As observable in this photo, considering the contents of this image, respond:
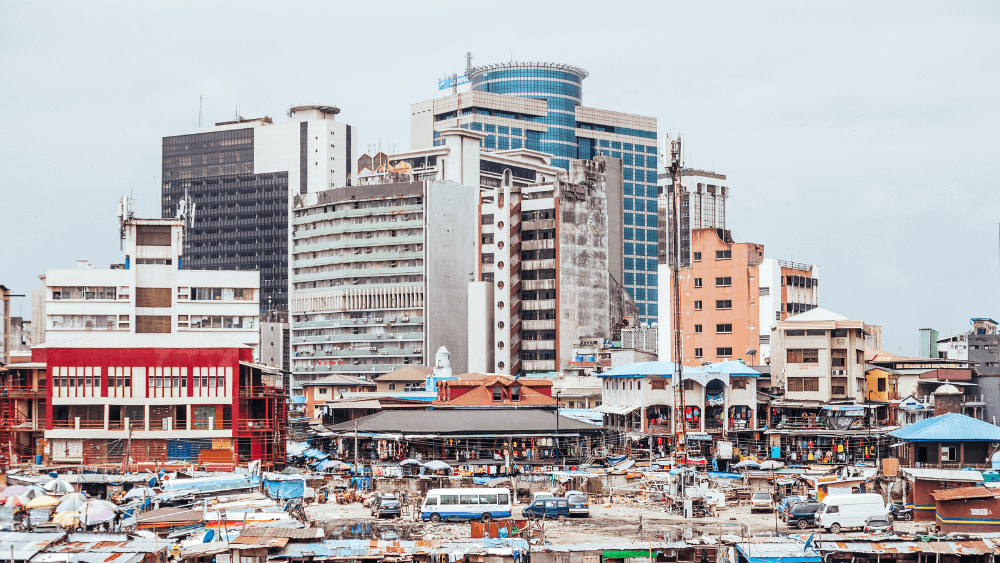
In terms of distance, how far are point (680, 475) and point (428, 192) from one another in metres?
102

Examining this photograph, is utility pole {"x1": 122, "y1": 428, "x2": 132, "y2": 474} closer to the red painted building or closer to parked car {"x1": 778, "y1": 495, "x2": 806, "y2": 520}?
the red painted building

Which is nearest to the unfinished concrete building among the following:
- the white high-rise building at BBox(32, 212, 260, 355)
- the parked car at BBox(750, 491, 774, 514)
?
the white high-rise building at BBox(32, 212, 260, 355)

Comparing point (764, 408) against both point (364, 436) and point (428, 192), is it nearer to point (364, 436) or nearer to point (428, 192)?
point (364, 436)

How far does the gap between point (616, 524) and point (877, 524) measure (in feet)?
45.6

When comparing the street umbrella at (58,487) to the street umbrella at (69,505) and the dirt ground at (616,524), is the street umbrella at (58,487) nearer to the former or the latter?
the street umbrella at (69,505)

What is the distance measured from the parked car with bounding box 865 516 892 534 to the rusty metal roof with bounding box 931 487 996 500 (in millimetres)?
2666

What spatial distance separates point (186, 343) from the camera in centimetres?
8938

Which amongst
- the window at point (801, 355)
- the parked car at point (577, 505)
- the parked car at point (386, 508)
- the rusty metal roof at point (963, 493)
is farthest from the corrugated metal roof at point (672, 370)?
the rusty metal roof at point (963, 493)

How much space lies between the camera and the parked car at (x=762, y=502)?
72.8 metres

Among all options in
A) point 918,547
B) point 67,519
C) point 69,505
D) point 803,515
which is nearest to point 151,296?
point 69,505

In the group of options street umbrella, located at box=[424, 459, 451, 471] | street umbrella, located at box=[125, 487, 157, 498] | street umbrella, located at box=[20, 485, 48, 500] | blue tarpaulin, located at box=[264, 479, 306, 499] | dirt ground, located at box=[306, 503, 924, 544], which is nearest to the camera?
dirt ground, located at box=[306, 503, 924, 544]

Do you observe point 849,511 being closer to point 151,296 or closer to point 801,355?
point 801,355

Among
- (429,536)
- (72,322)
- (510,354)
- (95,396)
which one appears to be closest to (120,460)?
(95,396)

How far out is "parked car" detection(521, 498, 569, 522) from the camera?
6900 centimetres
